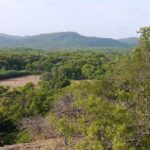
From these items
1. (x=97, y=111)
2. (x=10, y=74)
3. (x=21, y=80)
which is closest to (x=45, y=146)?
(x=97, y=111)

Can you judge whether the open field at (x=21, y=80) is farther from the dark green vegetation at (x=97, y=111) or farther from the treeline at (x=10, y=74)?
the dark green vegetation at (x=97, y=111)

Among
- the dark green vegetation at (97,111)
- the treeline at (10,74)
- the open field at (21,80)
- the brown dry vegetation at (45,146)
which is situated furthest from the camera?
the treeline at (10,74)

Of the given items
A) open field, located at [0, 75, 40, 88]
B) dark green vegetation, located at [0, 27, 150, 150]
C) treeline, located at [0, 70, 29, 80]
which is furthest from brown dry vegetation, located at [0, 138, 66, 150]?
treeline, located at [0, 70, 29, 80]

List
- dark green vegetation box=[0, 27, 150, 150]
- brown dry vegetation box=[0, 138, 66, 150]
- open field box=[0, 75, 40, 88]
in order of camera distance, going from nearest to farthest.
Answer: dark green vegetation box=[0, 27, 150, 150] < brown dry vegetation box=[0, 138, 66, 150] < open field box=[0, 75, 40, 88]

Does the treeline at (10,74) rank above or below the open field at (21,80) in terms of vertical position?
above

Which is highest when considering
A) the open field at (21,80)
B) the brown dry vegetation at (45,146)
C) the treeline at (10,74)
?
the brown dry vegetation at (45,146)

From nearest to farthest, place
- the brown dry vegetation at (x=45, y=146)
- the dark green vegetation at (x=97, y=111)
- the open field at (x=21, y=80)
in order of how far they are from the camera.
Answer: the dark green vegetation at (x=97, y=111) → the brown dry vegetation at (x=45, y=146) → the open field at (x=21, y=80)

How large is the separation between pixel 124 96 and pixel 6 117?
16058 mm

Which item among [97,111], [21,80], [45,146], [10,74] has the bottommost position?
[21,80]

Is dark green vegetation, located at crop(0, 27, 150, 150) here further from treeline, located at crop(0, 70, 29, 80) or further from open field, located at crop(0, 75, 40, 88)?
treeline, located at crop(0, 70, 29, 80)

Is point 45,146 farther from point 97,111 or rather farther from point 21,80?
point 21,80

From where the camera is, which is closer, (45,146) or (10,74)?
(45,146)

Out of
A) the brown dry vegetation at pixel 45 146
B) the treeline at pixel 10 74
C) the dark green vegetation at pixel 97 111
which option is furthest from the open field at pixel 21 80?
the brown dry vegetation at pixel 45 146

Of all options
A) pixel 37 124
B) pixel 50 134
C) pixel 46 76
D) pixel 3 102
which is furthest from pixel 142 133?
pixel 46 76
